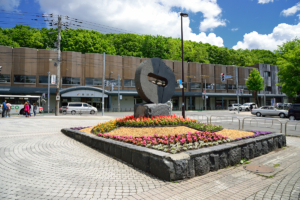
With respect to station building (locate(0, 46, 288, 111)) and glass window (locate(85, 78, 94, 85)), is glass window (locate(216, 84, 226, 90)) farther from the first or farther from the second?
glass window (locate(85, 78, 94, 85))

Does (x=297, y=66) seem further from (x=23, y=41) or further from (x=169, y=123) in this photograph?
(x=23, y=41)

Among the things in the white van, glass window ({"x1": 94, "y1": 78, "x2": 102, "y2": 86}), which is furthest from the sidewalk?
glass window ({"x1": 94, "y1": 78, "x2": 102, "y2": 86})

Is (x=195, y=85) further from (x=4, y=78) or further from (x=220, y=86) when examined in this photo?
(x=4, y=78)

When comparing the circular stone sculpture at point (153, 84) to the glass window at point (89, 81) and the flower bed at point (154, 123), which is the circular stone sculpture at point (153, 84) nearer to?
the flower bed at point (154, 123)

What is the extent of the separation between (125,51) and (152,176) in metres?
52.3

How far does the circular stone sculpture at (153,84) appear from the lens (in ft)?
35.2

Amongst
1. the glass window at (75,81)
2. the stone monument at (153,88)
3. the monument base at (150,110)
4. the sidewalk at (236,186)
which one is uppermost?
the glass window at (75,81)

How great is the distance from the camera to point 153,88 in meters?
11.2

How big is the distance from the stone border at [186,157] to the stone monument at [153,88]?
3873mm

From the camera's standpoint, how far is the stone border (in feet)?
14.4

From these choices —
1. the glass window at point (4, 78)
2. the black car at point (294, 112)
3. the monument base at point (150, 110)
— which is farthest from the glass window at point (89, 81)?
the black car at point (294, 112)

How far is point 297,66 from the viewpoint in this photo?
1206 inches

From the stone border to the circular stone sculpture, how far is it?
4.45m

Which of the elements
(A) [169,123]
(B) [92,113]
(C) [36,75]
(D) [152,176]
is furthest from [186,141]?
(C) [36,75]
